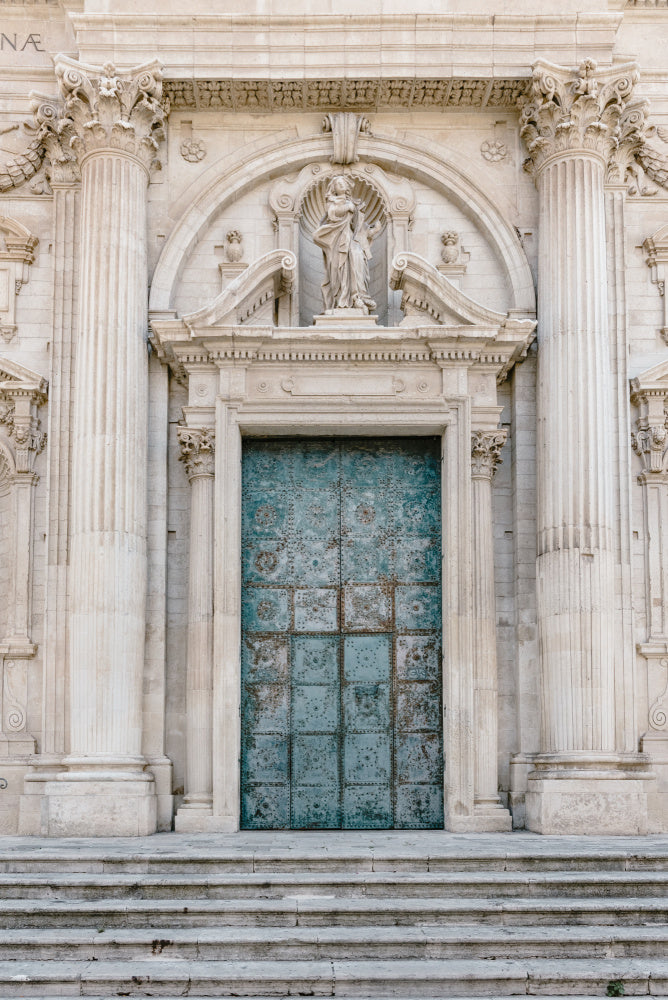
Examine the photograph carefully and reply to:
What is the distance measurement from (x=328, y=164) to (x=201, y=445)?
390 cm

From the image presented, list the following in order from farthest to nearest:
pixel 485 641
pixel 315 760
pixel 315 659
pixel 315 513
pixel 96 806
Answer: pixel 315 513 → pixel 315 659 → pixel 315 760 → pixel 485 641 → pixel 96 806

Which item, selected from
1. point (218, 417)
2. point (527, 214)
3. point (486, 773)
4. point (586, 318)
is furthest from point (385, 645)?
point (527, 214)

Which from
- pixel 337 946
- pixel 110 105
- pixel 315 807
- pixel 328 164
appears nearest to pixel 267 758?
pixel 315 807

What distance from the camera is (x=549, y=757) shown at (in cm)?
1424

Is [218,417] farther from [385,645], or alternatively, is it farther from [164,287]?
[385,645]

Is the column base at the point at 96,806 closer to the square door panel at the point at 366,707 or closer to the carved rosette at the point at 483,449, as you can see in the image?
the square door panel at the point at 366,707

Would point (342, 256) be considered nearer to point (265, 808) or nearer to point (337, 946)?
point (265, 808)

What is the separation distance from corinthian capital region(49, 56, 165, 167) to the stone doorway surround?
2.08m

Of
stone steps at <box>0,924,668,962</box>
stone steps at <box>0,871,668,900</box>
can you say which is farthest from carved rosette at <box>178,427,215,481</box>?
stone steps at <box>0,924,668,962</box>

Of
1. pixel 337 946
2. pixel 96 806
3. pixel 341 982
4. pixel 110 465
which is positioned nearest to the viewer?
pixel 341 982

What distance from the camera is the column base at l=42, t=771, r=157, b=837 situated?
1368 centimetres

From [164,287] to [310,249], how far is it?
1998mm

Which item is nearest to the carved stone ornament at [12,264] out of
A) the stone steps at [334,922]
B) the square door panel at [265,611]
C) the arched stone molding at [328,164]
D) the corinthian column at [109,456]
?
the corinthian column at [109,456]

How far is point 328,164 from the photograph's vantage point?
16.1 meters
